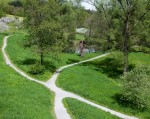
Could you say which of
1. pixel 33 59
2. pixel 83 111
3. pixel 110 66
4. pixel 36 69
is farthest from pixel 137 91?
pixel 33 59

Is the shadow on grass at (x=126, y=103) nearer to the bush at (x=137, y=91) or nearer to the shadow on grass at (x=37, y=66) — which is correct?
the bush at (x=137, y=91)

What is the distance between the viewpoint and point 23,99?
121ft

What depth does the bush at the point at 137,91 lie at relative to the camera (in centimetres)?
4181

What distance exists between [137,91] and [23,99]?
48.4 feet

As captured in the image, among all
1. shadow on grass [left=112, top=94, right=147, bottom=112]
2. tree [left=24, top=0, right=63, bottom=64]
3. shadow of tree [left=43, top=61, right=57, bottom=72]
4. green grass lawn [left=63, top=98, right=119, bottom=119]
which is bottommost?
shadow on grass [left=112, top=94, right=147, bottom=112]

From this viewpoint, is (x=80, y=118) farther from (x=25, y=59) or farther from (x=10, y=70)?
(x=25, y=59)

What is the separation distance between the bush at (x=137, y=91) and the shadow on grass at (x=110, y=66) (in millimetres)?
15048

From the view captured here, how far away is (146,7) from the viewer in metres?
58.1

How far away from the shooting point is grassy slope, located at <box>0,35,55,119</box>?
32500 mm

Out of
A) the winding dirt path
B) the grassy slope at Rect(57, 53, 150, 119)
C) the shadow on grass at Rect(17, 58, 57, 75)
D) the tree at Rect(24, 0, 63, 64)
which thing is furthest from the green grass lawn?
the tree at Rect(24, 0, 63, 64)

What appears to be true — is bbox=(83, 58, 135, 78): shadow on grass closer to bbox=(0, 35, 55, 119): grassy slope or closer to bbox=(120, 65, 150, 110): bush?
bbox=(120, 65, 150, 110): bush

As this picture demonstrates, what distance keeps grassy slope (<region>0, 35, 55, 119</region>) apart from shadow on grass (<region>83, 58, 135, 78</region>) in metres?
19.5

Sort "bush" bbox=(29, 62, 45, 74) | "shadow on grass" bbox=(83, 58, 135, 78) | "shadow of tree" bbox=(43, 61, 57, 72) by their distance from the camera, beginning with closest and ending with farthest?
"bush" bbox=(29, 62, 45, 74)
"shadow of tree" bbox=(43, 61, 57, 72)
"shadow on grass" bbox=(83, 58, 135, 78)

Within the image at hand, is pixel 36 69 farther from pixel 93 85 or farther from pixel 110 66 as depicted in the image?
pixel 110 66
